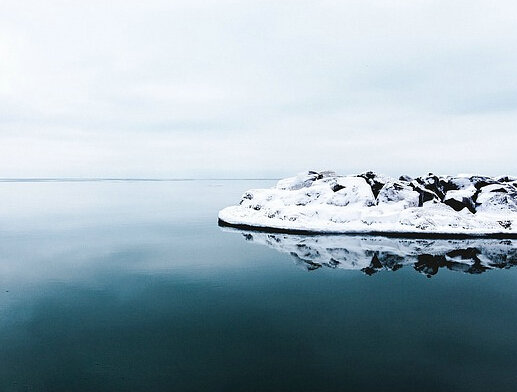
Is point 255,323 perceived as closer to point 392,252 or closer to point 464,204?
point 392,252

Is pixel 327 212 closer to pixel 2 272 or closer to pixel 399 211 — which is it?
pixel 399 211

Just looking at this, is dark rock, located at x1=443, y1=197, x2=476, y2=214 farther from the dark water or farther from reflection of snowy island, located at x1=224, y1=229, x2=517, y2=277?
the dark water

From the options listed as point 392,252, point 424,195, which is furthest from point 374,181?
point 392,252

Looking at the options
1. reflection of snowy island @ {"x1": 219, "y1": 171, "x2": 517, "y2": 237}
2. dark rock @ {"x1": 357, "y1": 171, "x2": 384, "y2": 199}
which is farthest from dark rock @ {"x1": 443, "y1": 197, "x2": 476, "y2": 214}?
dark rock @ {"x1": 357, "y1": 171, "x2": 384, "y2": 199}

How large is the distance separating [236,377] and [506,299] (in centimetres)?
1318

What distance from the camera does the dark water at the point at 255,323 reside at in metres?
9.53

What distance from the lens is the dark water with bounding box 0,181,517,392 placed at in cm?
953

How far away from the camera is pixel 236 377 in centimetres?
952

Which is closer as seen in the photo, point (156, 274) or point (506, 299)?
point (506, 299)

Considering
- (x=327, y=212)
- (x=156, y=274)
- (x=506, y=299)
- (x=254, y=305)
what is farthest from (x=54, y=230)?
(x=506, y=299)

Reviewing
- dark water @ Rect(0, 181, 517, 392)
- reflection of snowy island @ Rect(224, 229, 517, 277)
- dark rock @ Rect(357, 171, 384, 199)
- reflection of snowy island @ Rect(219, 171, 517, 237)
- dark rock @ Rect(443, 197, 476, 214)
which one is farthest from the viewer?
dark rock @ Rect(357, 171, 384, 199)

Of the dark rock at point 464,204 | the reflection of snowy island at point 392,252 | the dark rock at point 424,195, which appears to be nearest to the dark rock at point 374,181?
→ the dark rock at point 424,195

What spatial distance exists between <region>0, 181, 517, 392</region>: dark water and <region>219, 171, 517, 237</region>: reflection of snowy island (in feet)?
23.7

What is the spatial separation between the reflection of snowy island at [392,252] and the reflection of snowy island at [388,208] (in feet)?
A: 4.38
